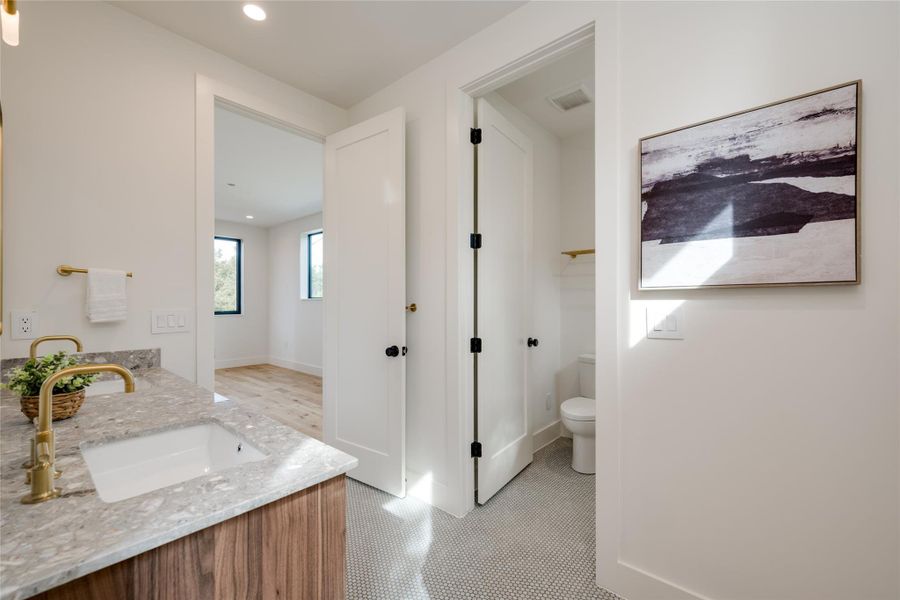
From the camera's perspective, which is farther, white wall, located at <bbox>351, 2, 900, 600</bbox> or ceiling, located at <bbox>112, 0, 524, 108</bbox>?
ceiling, located at <bbox>112, 0, 524, 108</bbox>

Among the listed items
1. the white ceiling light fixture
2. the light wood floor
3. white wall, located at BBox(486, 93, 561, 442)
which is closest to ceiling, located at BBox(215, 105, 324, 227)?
the white ceiling light fixture

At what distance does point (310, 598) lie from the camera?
80cm

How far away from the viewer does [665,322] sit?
143 centimetres

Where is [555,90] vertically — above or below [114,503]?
above

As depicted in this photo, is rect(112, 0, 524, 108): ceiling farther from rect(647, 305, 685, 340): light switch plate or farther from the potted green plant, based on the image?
the potted green plant

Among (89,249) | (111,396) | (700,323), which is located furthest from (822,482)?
(89,249)

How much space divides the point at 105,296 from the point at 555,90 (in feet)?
9.17

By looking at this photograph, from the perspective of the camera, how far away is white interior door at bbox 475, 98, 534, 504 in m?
2.24

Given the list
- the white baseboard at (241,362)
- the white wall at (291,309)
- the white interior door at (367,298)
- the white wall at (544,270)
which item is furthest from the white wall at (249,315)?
the white wall at (544,270)

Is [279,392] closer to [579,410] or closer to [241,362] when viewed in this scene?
[241,362]

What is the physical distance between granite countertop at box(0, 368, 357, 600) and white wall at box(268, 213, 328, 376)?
5.02 meters

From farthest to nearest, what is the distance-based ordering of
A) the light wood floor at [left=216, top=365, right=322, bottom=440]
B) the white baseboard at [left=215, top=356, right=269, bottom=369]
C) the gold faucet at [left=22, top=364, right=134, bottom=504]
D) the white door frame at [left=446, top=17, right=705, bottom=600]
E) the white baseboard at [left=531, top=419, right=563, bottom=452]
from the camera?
the white baseboard at [left=215, top=356, right=269, bottom=369]
the light wood floor at [left=216, top=365, right=322, bottom=440]
the white baseboard at [left=531, top=419, right=563, bottom=452]
the white door frame at [left=446, top=17, right=705, bottom=600]
the gold faucet at [left=22, top=364, right=134, bottom=504]

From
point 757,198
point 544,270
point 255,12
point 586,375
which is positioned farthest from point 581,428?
point 255,12

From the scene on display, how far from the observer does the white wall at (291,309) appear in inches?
241
